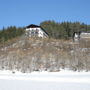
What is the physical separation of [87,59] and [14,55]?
898 centimetres

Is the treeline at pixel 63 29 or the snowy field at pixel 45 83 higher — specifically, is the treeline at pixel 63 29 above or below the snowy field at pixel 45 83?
above

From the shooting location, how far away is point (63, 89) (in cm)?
984

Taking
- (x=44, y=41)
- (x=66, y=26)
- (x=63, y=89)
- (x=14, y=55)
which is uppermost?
(x=66, y=26)

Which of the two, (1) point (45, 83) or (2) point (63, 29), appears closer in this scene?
(1) point (45, 83)

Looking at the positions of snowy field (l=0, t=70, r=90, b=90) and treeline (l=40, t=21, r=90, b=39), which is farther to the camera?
treeline (l=40, t=21, r=90, b=39)

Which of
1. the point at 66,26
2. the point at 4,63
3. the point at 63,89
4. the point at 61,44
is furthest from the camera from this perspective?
the point at 66,26

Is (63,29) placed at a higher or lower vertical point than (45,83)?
higher

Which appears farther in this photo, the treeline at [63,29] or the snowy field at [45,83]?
the treeline at [63,29]

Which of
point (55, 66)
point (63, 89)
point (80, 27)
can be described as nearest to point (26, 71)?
point (55, 66)

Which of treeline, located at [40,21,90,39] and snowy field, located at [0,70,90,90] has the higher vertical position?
treeline, located at [40,21,90,39]

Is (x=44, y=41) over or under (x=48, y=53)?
over

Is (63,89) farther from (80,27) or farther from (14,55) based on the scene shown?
(80,27)

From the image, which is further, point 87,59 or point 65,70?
point 87,59

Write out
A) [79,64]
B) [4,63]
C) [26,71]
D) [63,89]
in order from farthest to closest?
[4,63] < [79,64] < [26,71] < [63,89]
